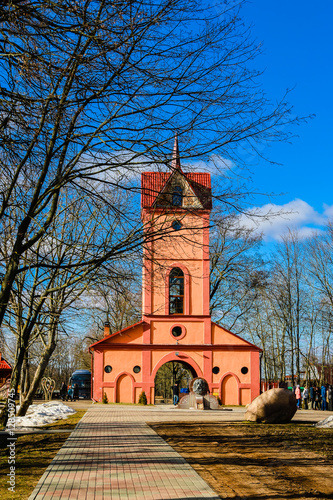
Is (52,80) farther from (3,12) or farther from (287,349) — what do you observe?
(287,349)

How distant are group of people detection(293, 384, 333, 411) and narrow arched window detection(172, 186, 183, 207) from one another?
2622 centimetres

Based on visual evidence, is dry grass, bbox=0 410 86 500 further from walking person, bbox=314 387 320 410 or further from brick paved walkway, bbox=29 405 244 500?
walking person, bbox=314 387 320 410

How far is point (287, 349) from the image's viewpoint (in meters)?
45.8

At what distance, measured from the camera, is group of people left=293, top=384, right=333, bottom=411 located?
32.7m

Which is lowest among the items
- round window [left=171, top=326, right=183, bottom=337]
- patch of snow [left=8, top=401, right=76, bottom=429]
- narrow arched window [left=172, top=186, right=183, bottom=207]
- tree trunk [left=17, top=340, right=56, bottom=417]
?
patch of snow [left=8, top=401, right=76, bottom=429]

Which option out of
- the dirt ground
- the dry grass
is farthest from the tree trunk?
the dirt ground

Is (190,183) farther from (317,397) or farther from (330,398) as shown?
(317,397)

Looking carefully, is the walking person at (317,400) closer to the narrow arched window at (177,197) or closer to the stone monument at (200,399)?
the stone monument at (200,399)

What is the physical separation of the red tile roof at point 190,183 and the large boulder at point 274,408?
10.4m

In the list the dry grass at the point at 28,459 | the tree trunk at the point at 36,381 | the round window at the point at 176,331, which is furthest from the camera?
the round window at the point at 176,331

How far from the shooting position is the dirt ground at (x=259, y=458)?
7.18 m

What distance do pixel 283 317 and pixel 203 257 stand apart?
13994 millimetres

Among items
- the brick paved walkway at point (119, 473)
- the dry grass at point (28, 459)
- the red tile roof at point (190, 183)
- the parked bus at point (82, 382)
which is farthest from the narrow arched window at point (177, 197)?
the parked bus at point (82, 382)

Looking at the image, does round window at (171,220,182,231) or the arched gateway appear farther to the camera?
the arched gateway
